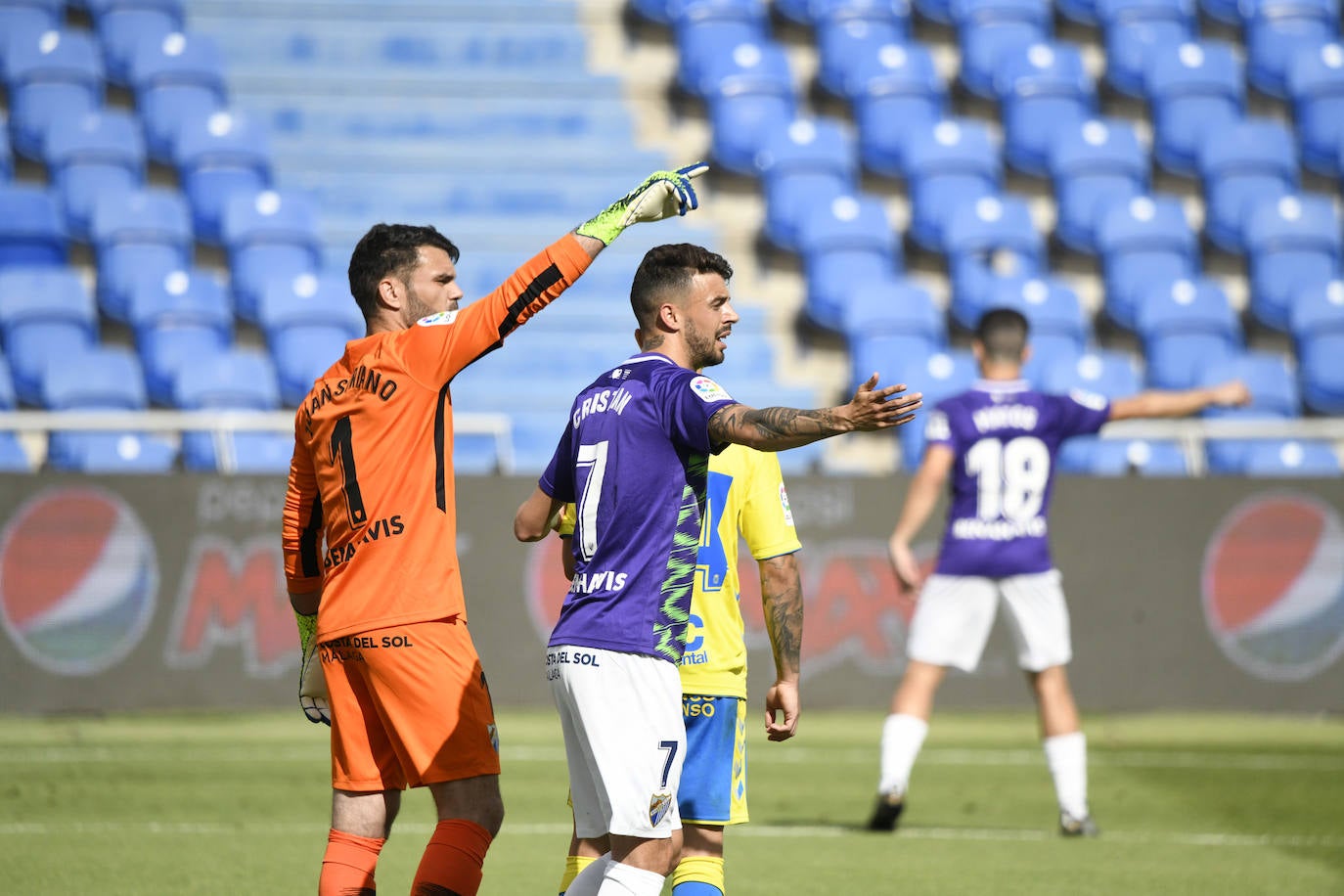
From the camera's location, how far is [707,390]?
3.87m

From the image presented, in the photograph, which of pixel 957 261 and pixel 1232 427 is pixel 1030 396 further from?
pixel 957 261

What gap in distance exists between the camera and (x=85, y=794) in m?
8.24

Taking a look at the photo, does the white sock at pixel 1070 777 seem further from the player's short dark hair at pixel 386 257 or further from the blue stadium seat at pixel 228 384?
the blue stadium seat at pixel 228 384

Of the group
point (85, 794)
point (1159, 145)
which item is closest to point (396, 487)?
point (85, 794)

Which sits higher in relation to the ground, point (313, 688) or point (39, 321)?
point (39, 321)

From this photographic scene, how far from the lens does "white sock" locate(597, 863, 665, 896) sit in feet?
12.7

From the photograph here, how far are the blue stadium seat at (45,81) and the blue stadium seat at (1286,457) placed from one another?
12283 millimetres

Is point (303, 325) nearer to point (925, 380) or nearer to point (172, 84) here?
point (172, 84)

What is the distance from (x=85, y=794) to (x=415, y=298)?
4945 millimetres

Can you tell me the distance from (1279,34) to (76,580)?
581 inches

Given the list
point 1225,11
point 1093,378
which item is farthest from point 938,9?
point 1093,378

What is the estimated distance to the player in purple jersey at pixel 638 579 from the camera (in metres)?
3.84

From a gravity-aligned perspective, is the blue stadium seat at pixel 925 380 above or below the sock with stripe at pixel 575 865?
above

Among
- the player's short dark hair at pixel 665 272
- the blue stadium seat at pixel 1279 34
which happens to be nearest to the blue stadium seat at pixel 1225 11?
A: the blue stadium seat at pixel 1279 34
